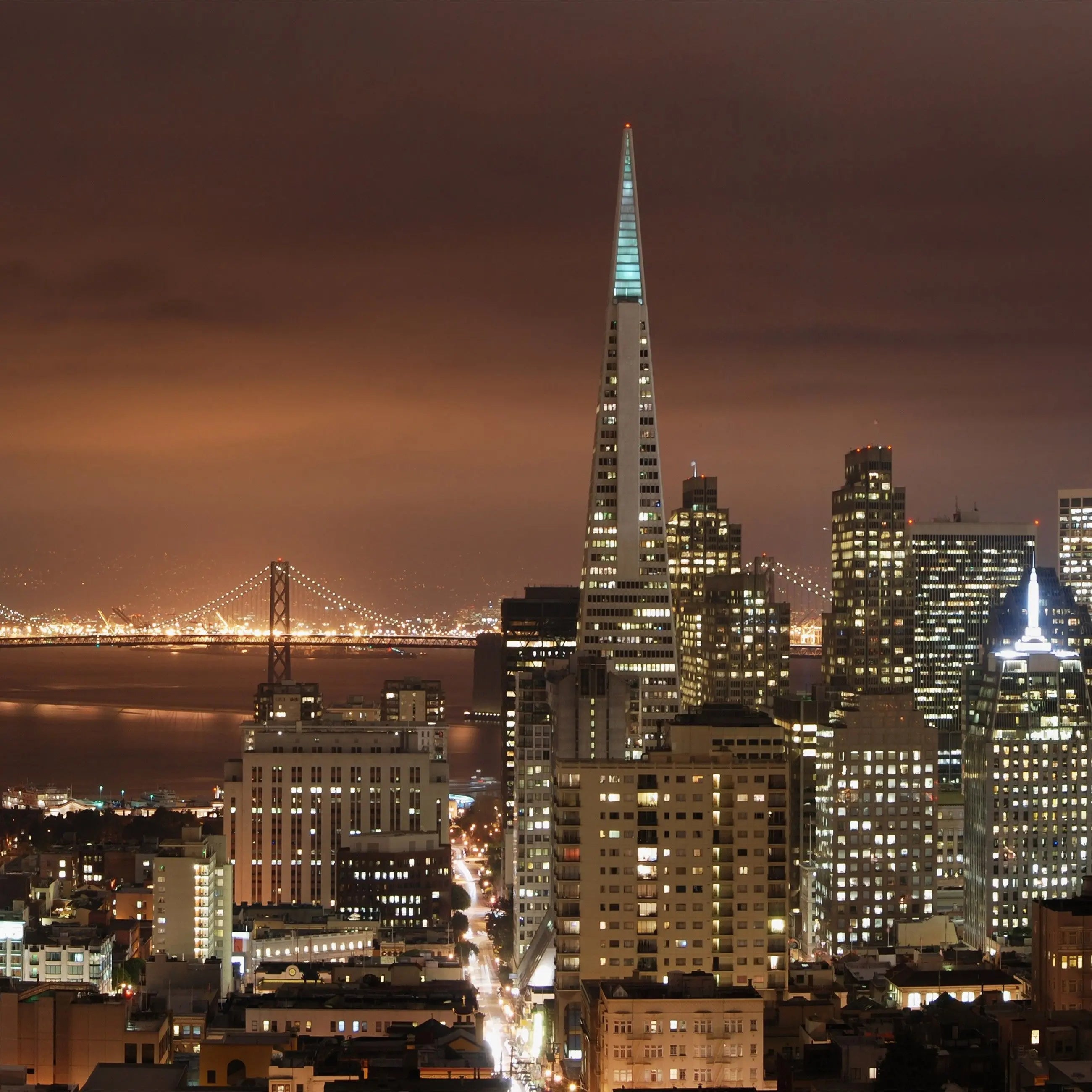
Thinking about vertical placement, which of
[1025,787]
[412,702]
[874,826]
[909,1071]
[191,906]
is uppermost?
[412,702]

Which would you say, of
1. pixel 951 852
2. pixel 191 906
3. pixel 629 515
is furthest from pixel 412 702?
pixel 191 906

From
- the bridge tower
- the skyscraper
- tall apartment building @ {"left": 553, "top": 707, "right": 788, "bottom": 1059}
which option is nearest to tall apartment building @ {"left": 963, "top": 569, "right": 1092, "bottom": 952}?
the skyscraper

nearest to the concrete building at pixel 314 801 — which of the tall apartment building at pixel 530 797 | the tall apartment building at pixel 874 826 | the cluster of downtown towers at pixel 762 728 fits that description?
the tall apartment building at pixel 530 797

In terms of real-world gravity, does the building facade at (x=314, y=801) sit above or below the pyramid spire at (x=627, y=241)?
below

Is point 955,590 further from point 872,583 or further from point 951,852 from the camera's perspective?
point 951,852

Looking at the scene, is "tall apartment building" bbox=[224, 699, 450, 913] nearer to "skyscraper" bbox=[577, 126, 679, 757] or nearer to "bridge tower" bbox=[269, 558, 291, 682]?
"skyscraper" bbox=[577, 126, 679, 757]

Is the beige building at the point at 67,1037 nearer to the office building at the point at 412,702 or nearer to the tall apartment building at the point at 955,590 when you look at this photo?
the office building at the point at 412,702

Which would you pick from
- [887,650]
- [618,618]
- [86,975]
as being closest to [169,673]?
[887,650]
